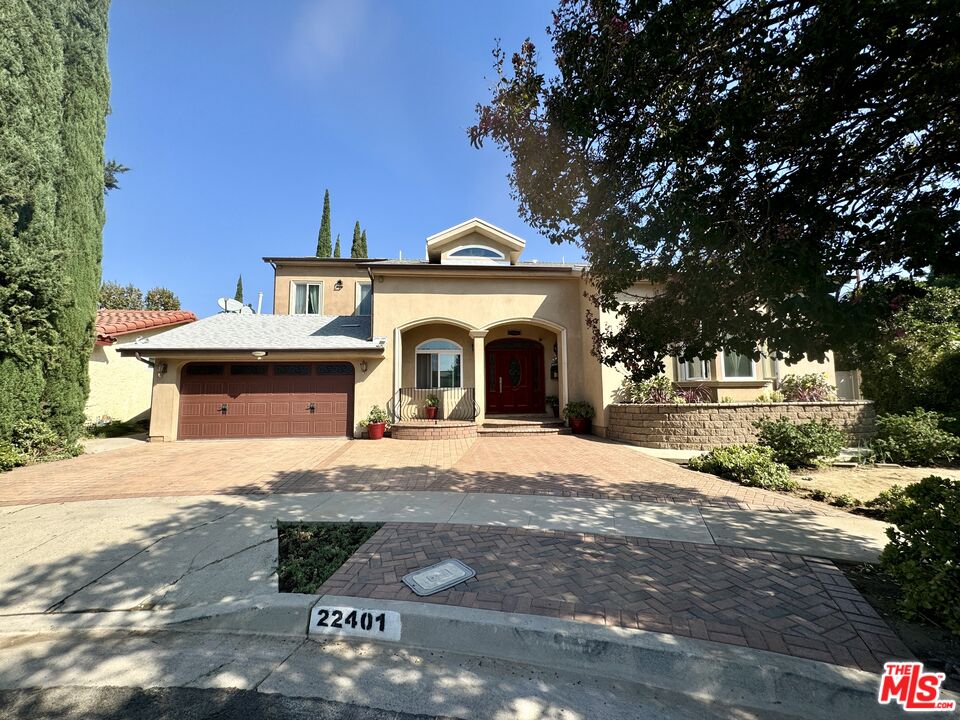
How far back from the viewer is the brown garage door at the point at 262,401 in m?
13.2

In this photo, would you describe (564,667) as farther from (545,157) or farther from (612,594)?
(545,157)

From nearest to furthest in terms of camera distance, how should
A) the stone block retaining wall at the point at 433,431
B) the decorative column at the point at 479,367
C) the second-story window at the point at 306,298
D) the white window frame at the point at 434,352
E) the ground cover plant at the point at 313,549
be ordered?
the ground cover plant at the point at 313,549, the stone block retaining wall at the point at 433,431, the decorative column at the point at 479,367, the white window frame at the point at 434,352, the second-story window at the point at 306,298

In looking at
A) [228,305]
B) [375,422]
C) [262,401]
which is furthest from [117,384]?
[375,422]

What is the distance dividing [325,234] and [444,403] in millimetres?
20819

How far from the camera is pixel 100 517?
5.30m

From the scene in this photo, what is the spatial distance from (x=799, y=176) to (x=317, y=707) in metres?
5.63

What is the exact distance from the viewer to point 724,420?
426 inches

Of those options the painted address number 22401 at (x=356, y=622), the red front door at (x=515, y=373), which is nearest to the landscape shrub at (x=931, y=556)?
the painted address number 22401 at (x=356, y=622)

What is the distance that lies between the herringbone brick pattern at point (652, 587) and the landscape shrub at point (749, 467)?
11.0 ft

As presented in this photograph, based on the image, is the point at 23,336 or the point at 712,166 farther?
the point at 23,336

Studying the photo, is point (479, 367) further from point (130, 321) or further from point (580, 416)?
point (130, 321)

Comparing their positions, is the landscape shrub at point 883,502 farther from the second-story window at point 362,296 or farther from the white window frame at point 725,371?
the second-story window at point 362,296

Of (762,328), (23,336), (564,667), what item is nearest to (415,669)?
(564,667)

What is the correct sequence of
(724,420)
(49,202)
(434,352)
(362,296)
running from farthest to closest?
(362,296) < (434,352) < (724,420) < (49,202)
